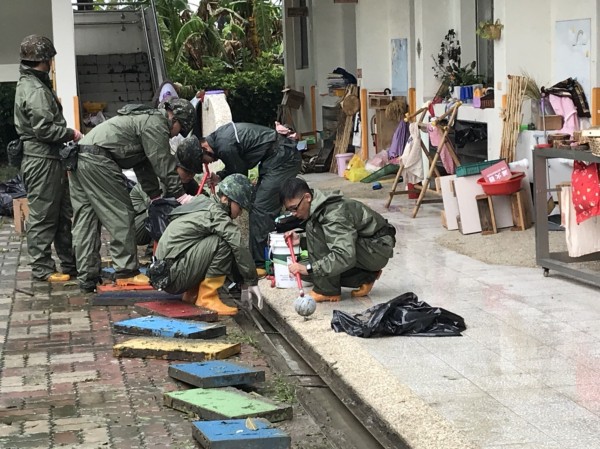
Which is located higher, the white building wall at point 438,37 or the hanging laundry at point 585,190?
the white building wall at point 438,37

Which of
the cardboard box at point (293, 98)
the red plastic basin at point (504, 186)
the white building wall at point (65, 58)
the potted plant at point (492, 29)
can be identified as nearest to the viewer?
the red plastic basin at point (504, 186)

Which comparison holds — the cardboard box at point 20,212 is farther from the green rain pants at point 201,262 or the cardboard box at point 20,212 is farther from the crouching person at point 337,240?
the crouching person at point 337,240

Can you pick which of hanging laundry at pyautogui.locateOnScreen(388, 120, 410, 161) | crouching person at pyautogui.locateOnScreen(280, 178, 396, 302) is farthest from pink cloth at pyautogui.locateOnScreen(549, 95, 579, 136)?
hanging laundry at pyautogui.locateOnScreen(388, 120, 410, 161)

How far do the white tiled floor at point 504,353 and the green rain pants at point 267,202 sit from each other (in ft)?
3.87

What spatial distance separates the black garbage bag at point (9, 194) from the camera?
619 inches

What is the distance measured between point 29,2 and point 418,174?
9746 mm

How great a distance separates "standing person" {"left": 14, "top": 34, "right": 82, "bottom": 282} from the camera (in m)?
9.91

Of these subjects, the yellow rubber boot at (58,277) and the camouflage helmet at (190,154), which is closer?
the camouflage helmet at (190,154)

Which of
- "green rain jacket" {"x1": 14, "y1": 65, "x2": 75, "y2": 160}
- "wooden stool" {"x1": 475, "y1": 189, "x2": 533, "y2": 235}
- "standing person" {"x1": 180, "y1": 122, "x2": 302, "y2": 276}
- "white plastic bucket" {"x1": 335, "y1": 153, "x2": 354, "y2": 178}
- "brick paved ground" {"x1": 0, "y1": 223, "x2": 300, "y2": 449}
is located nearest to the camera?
"brick paved ground" {"x1": 0, "y1": 223, "x2": 300, "y2": 449}

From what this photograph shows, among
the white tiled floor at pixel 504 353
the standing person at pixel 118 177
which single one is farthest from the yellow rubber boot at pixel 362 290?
the standing person at pixel 118 177

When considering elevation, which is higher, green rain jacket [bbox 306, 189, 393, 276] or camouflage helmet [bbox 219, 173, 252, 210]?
camouflage helmet [bbox 219, 173, 252, 210]

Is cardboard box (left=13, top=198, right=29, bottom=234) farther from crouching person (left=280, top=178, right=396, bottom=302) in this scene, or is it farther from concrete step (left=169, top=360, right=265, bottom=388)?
concrete step (left=169, top=360, right=265, bottom=388)

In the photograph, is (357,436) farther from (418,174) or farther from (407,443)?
(418,174)

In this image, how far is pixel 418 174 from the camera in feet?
48.4
